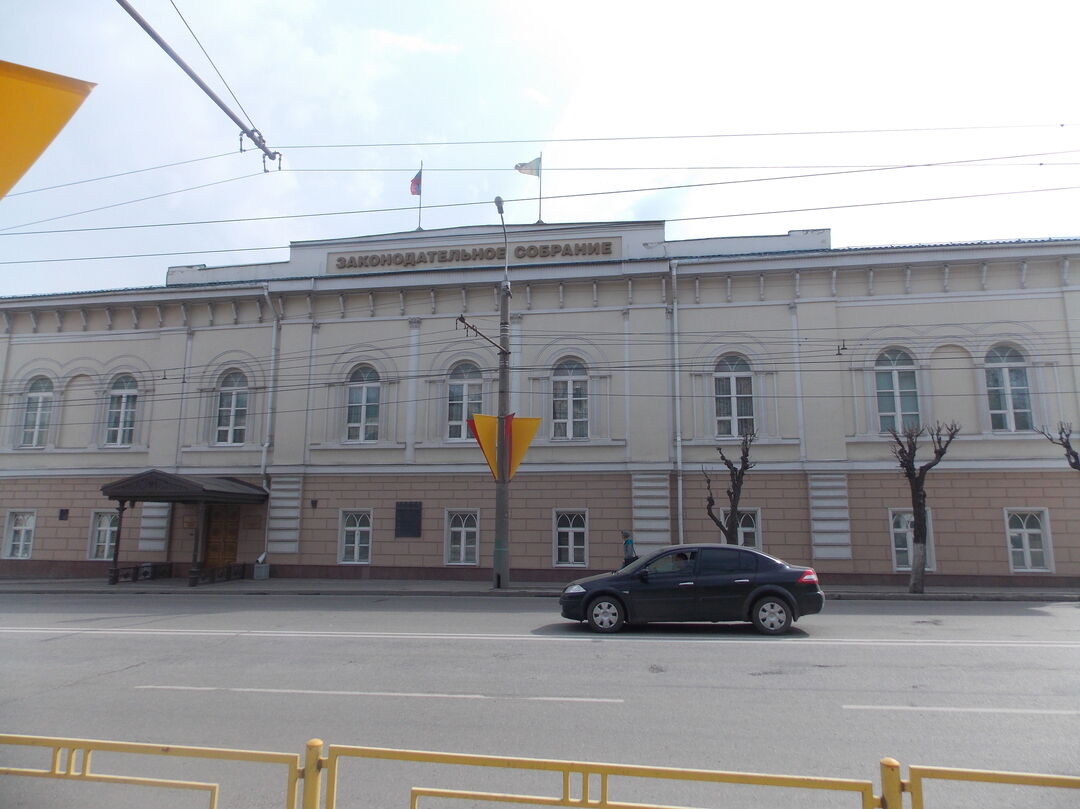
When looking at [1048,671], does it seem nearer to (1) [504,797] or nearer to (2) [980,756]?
(2) [980,756]

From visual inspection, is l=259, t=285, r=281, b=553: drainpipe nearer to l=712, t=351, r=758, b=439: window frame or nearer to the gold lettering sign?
the gold lettering sign

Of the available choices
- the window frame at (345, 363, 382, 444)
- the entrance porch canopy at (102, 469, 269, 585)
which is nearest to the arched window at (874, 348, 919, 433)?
the window frame at (345, 363, 382, 444)

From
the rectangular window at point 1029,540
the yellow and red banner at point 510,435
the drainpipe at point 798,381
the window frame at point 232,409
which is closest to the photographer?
the yellow and red banner at point 510,435

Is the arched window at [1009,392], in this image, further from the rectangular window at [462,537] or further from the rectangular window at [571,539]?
the rectangular window at [462,537]

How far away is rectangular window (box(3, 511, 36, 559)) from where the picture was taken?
2459cm

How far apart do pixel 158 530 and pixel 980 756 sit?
24.2 metres

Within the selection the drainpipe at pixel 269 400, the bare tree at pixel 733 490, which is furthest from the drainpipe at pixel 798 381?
the drainpipe at pixel 269 400

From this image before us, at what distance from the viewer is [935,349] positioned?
2062 centimetres

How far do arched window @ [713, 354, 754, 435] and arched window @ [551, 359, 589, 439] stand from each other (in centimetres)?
404

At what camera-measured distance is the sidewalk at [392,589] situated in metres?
16.9

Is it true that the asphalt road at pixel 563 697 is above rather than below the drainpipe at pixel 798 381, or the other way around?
below

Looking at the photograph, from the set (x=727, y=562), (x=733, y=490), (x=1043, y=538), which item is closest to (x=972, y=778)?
(x=727, y=562)

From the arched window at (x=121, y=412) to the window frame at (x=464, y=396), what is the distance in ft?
37.8

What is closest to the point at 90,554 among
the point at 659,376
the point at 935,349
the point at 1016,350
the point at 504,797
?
the point at 659,376
